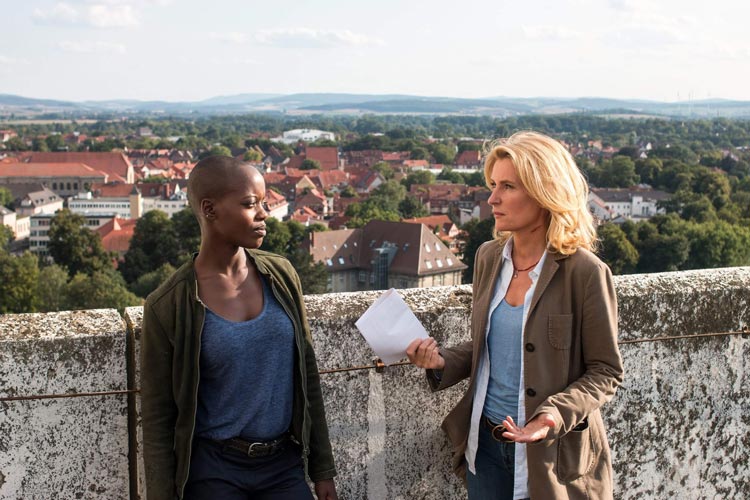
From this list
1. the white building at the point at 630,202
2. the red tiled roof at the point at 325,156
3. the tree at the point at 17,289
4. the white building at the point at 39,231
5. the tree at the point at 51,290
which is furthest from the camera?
the red tiled roof at the point at 325,156

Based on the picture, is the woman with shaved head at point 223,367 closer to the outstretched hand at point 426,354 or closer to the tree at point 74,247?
the outstretched hand at point 426,354

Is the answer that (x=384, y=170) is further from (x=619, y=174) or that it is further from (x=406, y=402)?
(x=406, y=402)

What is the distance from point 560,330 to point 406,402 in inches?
24.9

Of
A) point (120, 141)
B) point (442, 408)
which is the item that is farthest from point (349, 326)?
point (120, 141)

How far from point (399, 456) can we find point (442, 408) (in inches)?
6.7

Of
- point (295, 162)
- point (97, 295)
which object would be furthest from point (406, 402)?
point (295, 162)

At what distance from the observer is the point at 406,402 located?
2.56 meters

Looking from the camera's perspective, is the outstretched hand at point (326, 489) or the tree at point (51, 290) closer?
the outstretched hand at point (326, 489)

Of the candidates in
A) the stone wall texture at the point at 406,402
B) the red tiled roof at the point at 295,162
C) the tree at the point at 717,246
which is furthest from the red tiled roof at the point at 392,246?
the red tiled roof at the point at 295,162

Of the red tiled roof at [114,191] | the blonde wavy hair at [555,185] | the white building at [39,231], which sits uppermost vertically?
the blonde wavy hair at [555,185]

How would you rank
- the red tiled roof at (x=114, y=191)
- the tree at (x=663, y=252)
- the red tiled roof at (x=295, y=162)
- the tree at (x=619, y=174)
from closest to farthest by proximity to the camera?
the tree at (x=663, y=252) → the red tiled roof at (x=114, y=191) → the tree at (x=619, y=174) → the red tiled roof at (x=295, y=162)

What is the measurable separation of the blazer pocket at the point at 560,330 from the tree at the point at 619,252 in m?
40.1

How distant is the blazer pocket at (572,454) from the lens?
2.09 m

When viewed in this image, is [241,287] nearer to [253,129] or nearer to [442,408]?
[442,408]
